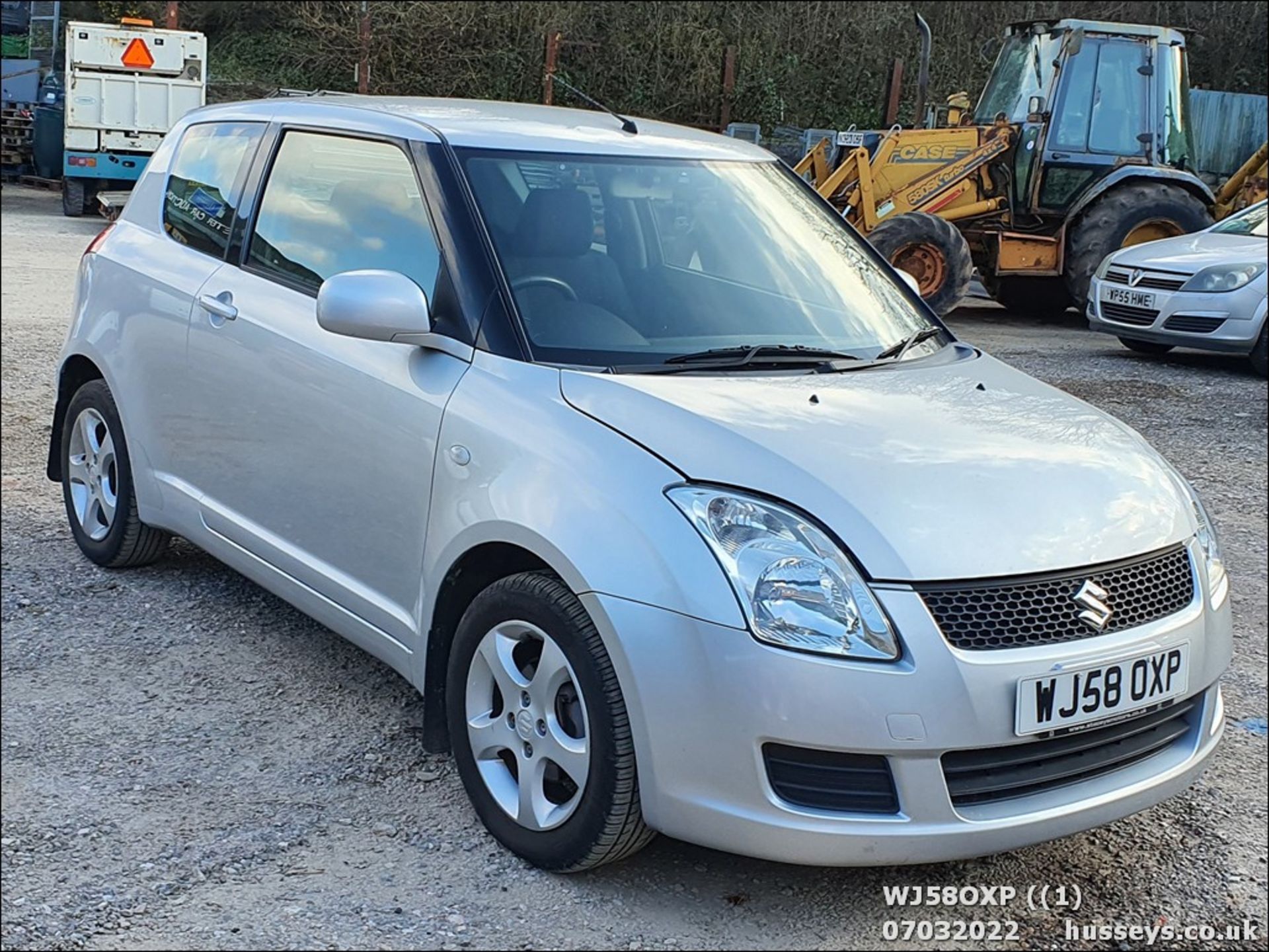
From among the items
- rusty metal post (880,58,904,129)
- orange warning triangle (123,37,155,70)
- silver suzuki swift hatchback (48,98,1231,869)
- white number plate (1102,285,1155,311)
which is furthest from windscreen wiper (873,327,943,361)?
rusty metal post (880,58,904,129)

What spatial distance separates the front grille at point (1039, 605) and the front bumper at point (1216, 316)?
327 inches

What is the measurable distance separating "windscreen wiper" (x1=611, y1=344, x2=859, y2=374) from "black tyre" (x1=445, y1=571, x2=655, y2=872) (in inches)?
25.4

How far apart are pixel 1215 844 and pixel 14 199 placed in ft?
66.2

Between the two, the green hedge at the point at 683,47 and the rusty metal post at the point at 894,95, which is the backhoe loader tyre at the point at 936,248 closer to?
the rusty metal post at the point at 894,95

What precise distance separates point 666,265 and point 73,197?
665 inches

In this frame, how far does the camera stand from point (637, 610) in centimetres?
285

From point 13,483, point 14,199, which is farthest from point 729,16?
point 13,483

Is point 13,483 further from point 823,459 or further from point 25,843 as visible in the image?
point 823,459

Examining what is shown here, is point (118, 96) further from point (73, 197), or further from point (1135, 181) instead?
point (1135, 181)

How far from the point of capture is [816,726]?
108 inches

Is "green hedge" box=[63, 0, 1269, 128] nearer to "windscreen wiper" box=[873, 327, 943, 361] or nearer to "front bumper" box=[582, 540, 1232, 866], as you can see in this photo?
"windscreen wiper" box=[873, 327, 943, 361]

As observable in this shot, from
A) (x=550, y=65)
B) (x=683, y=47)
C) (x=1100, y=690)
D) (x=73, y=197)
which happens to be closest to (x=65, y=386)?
(x=1100, y=690)

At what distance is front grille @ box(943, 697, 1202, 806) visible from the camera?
2844mm

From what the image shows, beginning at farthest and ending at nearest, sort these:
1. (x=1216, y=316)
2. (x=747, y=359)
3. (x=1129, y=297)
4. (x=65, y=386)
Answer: (x=1129, y=297), (x=1216, y=316), (x=65, y=386), (x=747, y=359)
